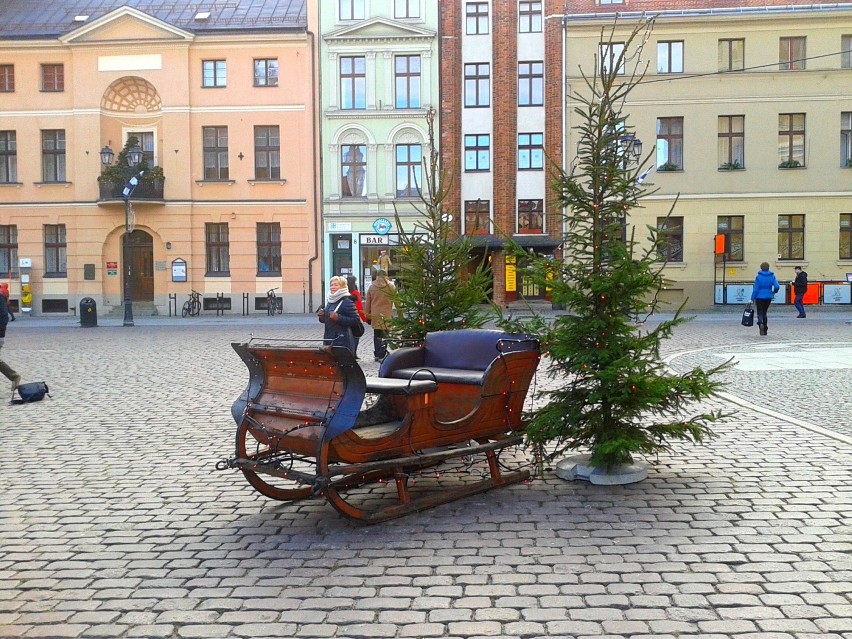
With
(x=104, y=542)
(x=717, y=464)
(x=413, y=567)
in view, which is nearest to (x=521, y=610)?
(x=413, y=567)

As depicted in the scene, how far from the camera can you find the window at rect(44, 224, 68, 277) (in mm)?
39219

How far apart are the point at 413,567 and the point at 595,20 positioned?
36697 mm

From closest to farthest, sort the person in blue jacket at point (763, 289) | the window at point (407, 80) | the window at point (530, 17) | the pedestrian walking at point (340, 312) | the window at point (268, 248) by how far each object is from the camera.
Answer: the pedestrian walking at point (340, 312) < the person in blue jacket at point (763, 289) < the window at point (530, 17) < the window at point (407, 80) < the window at point (268, 248)

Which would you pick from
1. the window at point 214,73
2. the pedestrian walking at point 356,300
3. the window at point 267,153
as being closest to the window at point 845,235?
the window at point 267,153

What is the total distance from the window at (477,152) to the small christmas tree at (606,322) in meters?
32.6

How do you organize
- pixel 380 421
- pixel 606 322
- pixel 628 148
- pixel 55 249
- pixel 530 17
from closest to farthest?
pixel 380 421 < pixel 606 322 < pixel 628 148 < pixel 530 17 < pixel 55 249

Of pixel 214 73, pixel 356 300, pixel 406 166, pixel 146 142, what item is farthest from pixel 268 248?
pixel 356 300

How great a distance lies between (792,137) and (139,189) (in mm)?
A: 28517

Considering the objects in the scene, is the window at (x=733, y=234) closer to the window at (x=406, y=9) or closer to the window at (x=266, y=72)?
the window at (x=406, y=9)

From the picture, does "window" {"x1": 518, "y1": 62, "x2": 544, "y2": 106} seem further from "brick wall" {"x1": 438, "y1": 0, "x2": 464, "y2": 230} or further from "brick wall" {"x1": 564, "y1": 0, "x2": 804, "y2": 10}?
"brick wall" {"x1": 438, "y1": 0, "x2": 464, "y2": 230}

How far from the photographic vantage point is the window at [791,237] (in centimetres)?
3750

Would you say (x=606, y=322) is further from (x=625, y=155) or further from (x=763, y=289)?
(x=763, y=289)

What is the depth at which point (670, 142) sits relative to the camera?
38.1 m

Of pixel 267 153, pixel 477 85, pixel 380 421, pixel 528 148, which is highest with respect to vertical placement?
pixel 477 85
